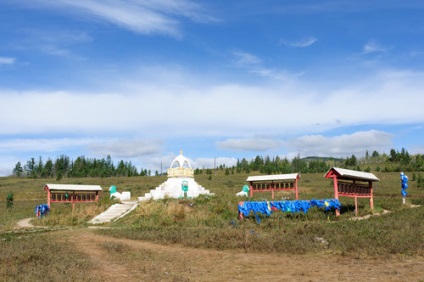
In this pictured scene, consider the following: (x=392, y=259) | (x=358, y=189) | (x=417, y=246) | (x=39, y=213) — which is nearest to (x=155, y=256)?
(x=392, y=259)

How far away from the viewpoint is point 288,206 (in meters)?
23.3

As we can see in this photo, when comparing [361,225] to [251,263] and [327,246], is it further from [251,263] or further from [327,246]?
[251,263]

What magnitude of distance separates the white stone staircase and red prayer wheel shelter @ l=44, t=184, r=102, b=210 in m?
4.07

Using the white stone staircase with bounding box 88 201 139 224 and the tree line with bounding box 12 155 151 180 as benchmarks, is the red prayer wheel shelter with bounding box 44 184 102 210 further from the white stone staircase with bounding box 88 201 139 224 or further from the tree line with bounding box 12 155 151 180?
the tree line with bounding box 12 155 151 180

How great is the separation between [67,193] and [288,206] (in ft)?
63.4

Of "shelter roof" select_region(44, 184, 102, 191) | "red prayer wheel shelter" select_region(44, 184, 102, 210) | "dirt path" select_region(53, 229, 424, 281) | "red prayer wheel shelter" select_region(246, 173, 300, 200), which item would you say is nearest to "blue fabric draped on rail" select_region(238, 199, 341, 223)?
"red prayer wheel shelter" select_region(246, 173, 300, 200)

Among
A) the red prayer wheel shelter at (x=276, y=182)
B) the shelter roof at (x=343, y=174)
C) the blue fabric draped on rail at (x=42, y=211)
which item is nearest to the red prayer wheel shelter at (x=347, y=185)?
the shelter roof at (x=343, y=174)

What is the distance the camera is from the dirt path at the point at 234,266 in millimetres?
10773

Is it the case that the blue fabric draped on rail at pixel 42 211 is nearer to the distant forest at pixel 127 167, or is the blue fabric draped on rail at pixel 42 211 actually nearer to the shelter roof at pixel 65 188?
the shelter roof at pixel 65 188

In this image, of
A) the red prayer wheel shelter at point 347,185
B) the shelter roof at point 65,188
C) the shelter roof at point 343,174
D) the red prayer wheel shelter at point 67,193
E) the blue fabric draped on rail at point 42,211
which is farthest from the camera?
the red prayer wheel shelter at point 67,193

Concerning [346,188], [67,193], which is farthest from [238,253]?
[67,193]

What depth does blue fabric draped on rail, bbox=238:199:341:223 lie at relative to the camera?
2305cm

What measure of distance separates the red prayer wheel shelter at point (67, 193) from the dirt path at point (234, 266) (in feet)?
62.1

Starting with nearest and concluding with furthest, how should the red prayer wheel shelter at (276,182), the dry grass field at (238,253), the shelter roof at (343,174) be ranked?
the dry grass field at (238,253) → the shelter roof at (343,174) → the red prayer wheel shelter at (276,182)
